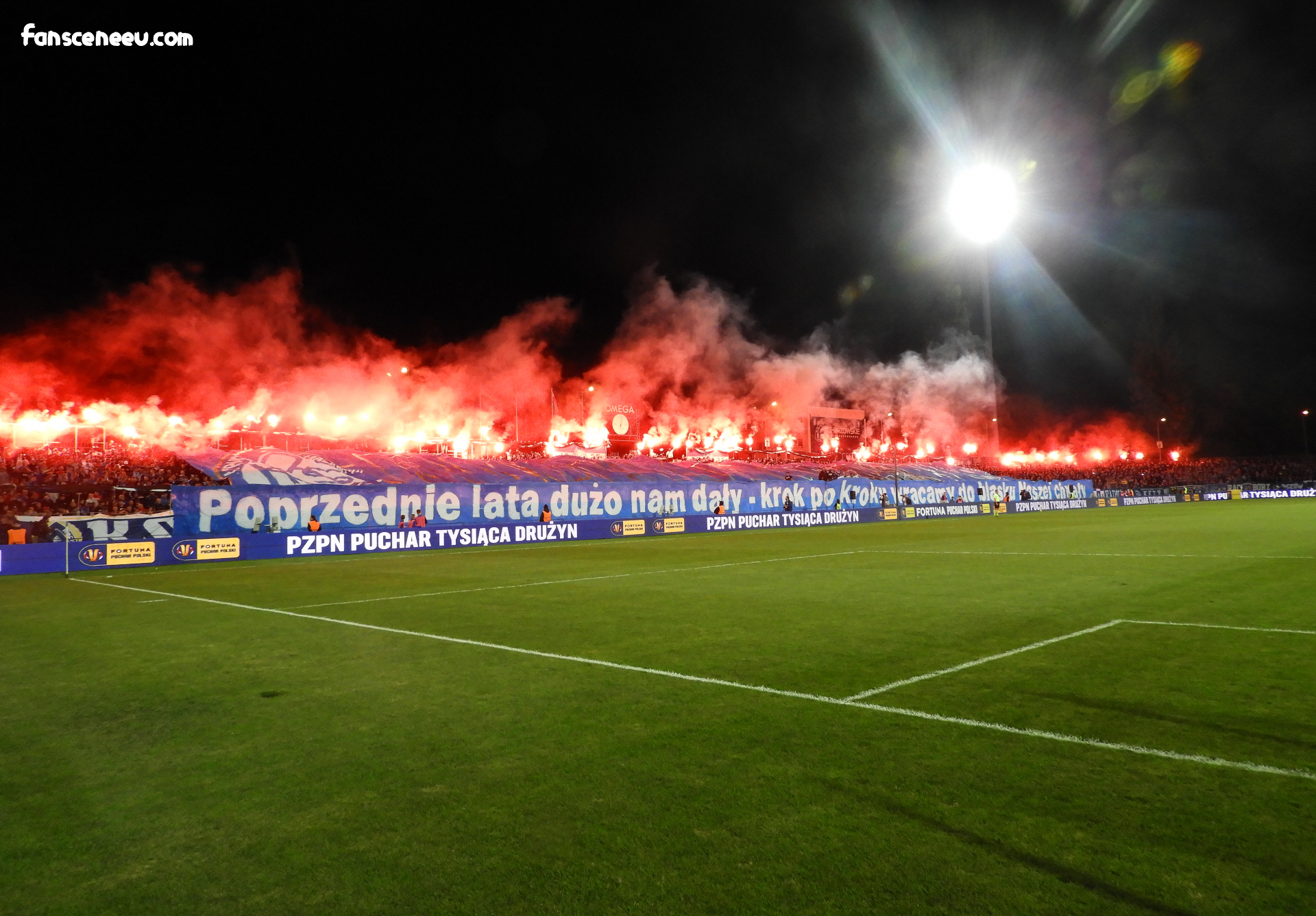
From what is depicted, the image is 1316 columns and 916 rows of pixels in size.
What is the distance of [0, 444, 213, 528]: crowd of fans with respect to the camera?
28375mm

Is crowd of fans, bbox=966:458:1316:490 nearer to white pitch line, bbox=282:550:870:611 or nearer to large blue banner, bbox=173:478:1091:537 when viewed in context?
large blue banner, bbox=173:478:1091:537

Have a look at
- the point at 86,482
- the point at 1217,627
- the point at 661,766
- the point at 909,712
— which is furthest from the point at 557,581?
the point at 86,482

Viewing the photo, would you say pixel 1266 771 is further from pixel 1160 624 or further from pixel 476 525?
pixel 476 525

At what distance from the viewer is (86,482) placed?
31.1 meters

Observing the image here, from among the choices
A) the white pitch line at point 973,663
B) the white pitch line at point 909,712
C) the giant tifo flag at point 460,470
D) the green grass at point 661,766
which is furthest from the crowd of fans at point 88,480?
the white pitch line at point 973,663

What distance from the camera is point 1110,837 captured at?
3.79 metres

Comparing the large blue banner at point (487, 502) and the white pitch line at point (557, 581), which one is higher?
the large blue banner at point (487, 502)

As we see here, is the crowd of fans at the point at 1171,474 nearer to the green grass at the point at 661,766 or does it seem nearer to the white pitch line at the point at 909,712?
the green grass at the point at 661,766

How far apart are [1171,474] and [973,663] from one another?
91.9 m

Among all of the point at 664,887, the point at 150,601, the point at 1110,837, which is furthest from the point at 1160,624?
the point at 150,601

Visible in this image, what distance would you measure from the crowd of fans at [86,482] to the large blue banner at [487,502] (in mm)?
3485

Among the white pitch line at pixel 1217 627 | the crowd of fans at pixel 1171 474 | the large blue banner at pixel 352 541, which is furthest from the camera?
the crowd of fans at pixel 1171 474

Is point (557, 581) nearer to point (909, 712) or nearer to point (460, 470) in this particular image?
point (909, 712)

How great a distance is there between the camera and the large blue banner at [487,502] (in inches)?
1092
